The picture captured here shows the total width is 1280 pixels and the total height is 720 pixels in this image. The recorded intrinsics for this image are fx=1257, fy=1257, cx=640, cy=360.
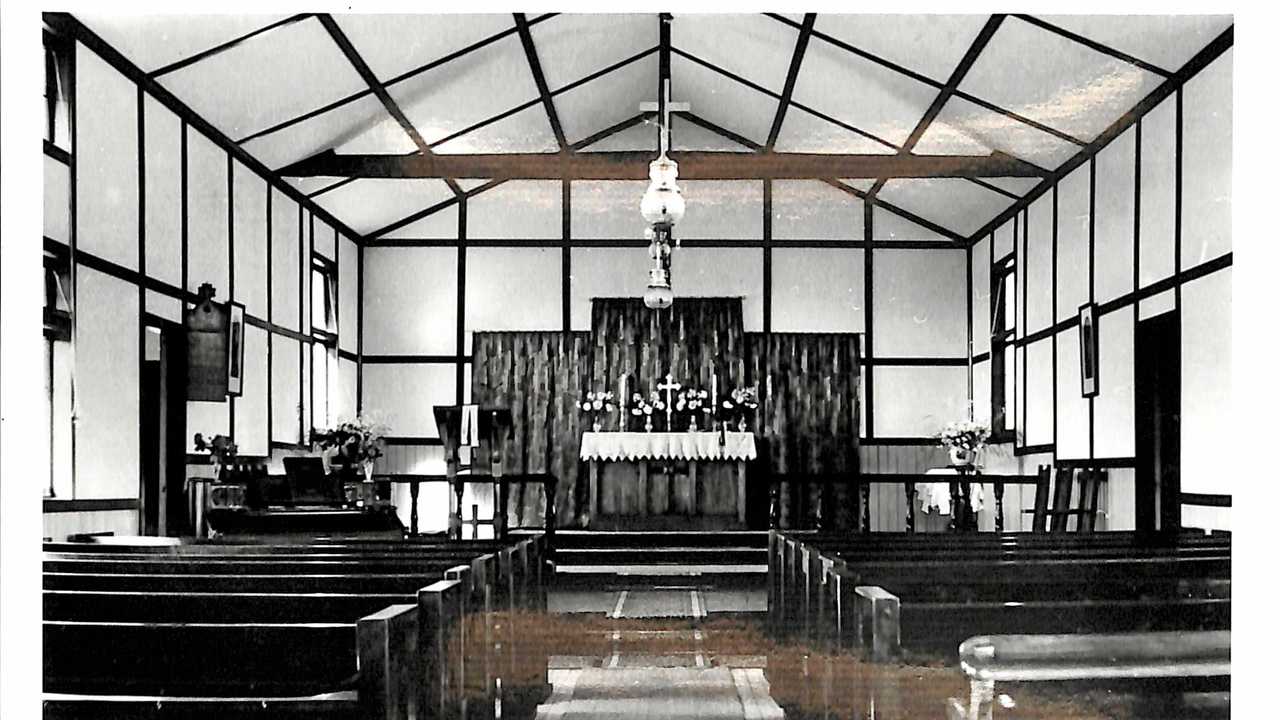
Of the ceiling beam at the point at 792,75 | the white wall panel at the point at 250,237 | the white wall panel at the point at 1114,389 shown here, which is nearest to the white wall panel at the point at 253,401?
the white wall panel at the point at 250,237

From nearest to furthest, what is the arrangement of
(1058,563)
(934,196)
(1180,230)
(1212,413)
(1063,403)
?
(1058,563) < (1212,413) < (1180,230) < (1063,403) < (934,196)

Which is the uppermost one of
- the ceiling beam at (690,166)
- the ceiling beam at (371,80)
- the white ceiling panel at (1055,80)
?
the ceiling beam at (371,80)

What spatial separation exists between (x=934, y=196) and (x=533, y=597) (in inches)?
380

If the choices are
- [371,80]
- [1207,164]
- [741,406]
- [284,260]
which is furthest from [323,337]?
[1207,164]

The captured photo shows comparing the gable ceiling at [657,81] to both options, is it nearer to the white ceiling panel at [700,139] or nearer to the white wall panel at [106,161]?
the white ceiling panel at [700,139]

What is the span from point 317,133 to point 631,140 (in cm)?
421

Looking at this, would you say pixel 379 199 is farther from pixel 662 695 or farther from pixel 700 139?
pixel 662 695

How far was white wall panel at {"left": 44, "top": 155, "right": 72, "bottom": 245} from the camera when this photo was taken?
710 centimetres

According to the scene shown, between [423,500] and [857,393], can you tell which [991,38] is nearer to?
[857,393]

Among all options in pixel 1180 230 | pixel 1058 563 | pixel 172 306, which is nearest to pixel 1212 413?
pixel 1180 230

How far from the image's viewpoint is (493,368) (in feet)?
48.3

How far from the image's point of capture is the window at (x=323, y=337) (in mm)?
13125

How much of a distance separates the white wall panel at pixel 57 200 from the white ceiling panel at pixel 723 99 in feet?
19.1

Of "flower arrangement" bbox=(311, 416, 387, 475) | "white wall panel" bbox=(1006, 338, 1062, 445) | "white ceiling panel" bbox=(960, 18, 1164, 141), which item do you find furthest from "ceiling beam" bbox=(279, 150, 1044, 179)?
"flower arrangement" bbox=(311, 416, 387, 475)
